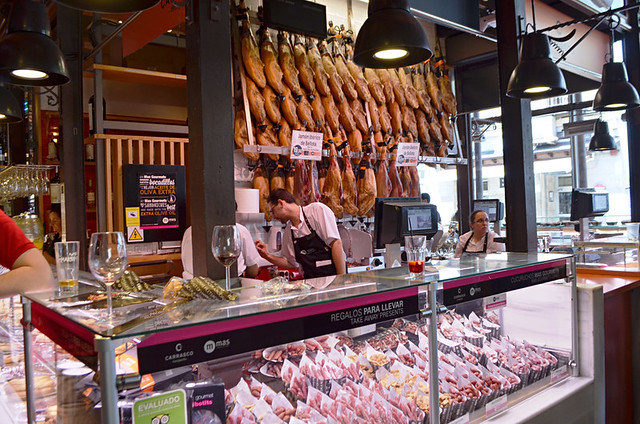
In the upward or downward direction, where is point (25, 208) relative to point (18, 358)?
upward

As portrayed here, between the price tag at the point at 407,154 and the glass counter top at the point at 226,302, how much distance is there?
13.8 ft

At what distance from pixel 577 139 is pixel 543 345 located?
8.04m

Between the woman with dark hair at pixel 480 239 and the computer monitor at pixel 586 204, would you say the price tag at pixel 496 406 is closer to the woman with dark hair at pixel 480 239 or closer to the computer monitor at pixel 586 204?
the woman with dark hair at pixel 480 239

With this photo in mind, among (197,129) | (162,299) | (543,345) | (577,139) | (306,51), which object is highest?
(306,51)

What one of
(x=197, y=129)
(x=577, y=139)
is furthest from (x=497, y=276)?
(x=577, y=139)

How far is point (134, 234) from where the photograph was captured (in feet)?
17.0

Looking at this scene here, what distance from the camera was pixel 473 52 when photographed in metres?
7.28

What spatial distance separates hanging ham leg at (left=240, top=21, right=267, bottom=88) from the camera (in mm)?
5207

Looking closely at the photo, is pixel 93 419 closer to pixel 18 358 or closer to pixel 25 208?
pixel 18 358

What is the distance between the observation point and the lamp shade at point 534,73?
356 cm

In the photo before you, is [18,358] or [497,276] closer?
[497,276]

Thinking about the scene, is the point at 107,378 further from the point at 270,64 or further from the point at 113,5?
the point at 270,64

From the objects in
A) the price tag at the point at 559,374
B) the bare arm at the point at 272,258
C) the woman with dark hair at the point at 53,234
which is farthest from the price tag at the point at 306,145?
the price tag at the point at 559,374

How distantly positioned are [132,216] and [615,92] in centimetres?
491
